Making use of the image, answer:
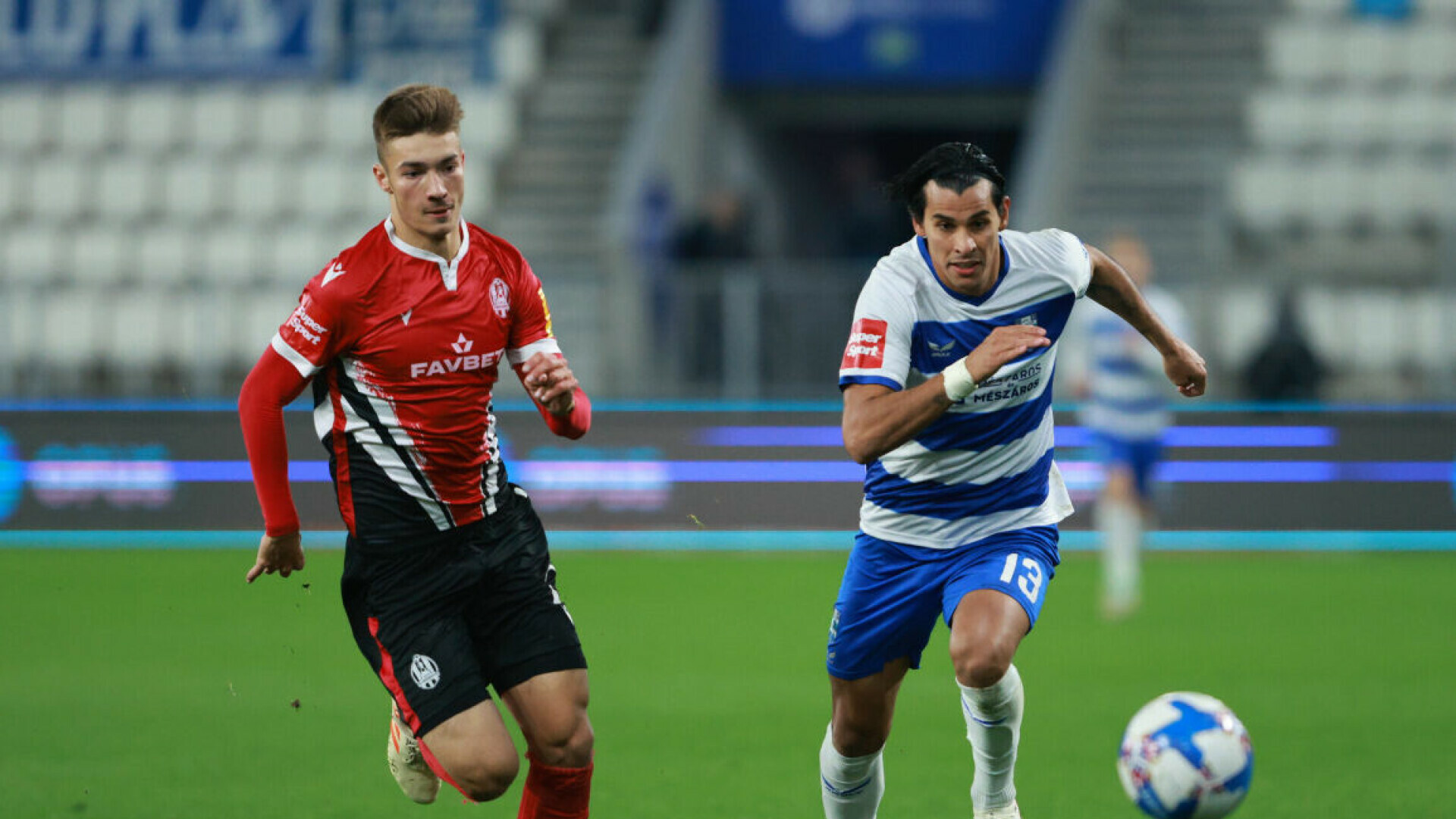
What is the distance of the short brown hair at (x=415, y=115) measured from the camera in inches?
201

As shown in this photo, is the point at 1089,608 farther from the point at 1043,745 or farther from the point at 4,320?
the point at 4,320

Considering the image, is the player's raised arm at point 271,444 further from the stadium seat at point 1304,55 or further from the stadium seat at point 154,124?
the stadium seat at point 154,124

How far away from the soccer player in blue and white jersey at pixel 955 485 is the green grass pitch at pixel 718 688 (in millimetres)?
988

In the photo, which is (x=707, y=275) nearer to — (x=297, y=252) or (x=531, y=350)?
(x=297, y=252)

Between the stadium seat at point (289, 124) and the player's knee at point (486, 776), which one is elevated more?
the stadium seat at point (289, 124)

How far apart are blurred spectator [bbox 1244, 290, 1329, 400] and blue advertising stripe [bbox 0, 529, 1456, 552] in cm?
140

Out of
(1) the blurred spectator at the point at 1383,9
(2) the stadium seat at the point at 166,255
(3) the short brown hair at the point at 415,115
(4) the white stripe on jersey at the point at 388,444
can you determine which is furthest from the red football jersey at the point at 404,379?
(1) the blurred spectator at the point at 1383,9

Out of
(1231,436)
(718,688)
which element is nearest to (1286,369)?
(1231,436)

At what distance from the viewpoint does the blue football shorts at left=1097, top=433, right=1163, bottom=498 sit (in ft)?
35.5

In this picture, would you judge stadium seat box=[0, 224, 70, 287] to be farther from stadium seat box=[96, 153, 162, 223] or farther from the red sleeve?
the red sleeve

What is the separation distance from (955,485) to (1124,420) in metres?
5.51

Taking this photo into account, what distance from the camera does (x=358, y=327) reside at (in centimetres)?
515

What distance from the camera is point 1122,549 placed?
10898mm

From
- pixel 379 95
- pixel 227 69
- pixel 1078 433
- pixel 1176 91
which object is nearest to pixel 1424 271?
pixel 1176 91
